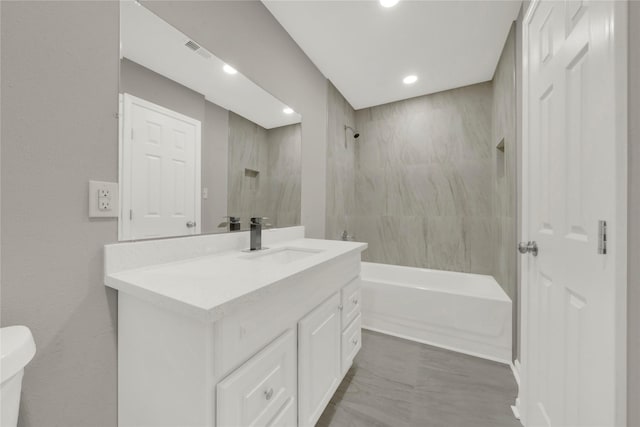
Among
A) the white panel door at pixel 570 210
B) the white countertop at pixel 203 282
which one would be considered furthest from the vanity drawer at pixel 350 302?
the white panel door at pixel 570 210

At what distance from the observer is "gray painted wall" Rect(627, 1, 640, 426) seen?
0.53 m

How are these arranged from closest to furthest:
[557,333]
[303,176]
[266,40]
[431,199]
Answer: [557,333], [266,40], [303,176], [431,199]

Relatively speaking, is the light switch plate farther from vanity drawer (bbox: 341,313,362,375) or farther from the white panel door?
the white panel door

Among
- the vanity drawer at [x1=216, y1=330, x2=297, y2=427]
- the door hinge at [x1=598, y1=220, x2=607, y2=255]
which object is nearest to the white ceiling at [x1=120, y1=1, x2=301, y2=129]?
the vanity drawer at [x1=216, y1=330, x2=297, y2=427]

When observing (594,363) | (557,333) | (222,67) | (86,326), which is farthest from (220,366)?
(222,67)

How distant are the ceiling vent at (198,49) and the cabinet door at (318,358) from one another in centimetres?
138

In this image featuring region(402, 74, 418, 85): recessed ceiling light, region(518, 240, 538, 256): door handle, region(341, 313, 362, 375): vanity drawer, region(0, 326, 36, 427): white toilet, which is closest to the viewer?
region(0, 326, 36, 427): white toilet

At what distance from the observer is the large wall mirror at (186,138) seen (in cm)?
92

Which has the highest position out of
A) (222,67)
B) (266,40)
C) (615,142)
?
(266,40)

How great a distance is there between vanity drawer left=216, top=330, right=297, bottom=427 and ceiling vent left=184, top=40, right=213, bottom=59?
4.53 ft

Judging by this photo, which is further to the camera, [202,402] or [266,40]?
[266,40]

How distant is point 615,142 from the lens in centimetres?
57

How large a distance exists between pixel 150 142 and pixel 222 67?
2.08 ft

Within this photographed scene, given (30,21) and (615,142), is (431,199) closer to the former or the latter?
(615,142)
